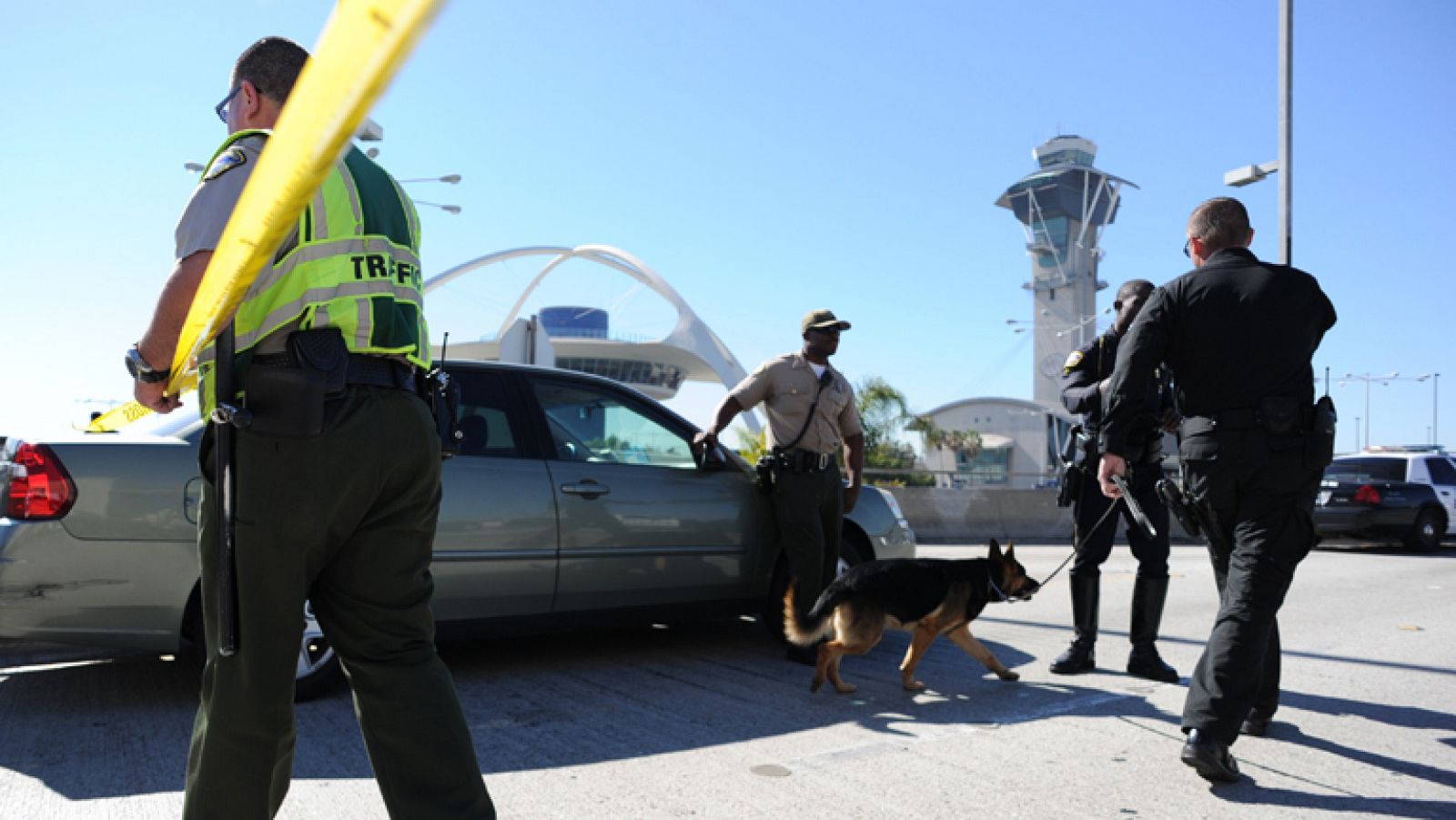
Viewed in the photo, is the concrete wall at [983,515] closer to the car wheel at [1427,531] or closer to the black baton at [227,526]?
the car wheel at [1427,531]

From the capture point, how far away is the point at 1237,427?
3.53 metres

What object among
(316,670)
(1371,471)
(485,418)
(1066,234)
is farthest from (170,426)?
(1066,234)

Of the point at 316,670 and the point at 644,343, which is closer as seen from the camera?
the point at 316,670

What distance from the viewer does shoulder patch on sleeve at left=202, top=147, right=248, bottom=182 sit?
1.98 meters

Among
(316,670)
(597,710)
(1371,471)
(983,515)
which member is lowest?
(597,710)

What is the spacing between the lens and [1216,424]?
358 centimetres

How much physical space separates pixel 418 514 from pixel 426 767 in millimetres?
502

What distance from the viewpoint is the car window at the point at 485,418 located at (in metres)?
4.78

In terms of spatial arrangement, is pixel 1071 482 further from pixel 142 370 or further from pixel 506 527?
pixel 142 370

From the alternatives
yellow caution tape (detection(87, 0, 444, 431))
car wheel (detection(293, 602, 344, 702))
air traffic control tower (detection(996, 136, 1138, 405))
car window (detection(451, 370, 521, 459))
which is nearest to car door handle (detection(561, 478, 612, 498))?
car window (detection(451, 370, 521, 459))

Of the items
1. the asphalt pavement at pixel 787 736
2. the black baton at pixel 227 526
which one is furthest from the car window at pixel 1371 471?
the black baton at pixel 227 526

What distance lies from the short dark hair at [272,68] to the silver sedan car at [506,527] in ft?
4.44

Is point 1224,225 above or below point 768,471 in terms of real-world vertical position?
above

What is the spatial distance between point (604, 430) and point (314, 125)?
403 centimetres
